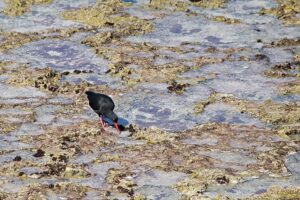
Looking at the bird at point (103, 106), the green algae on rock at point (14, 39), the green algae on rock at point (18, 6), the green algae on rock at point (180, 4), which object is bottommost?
the bird at point (103, 106)

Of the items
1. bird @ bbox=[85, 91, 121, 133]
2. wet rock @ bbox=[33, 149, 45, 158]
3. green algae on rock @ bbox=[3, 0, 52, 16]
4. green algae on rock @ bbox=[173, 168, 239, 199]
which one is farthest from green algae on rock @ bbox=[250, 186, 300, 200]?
green algae on rock @ bbox=[3, 0, 52, 16]

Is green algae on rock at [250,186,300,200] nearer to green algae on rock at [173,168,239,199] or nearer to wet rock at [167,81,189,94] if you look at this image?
green algae on rock at [173,168,239,199]

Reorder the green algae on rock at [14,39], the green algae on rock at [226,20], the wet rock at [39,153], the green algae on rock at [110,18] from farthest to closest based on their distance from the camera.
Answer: the green algae on rock at [226,20]
the green algae on rock at [110,18]
the green algae on rock at [14,39]
the wet rock at [39,153]

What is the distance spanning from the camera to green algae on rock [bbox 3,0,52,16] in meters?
12.4

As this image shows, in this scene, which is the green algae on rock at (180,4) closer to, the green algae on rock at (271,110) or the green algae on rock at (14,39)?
the green algae on rock at (14,39)

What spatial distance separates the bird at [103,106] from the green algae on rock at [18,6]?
3930 millimetres

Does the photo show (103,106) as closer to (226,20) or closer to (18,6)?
(226,20)

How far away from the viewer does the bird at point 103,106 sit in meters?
8.77

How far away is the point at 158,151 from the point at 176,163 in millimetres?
357

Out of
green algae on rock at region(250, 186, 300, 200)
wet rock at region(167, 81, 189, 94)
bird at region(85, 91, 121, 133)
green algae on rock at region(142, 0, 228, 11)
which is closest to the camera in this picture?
green algae on rock at region(250, 186, 300, 200)

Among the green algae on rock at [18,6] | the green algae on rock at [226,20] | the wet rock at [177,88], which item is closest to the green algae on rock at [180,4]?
the green algae on rock at [226,20]

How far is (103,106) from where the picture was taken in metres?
8.83

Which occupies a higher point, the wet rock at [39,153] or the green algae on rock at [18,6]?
the green algae on rock at [18,6]

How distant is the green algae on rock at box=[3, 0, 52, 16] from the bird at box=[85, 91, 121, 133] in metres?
3.93
